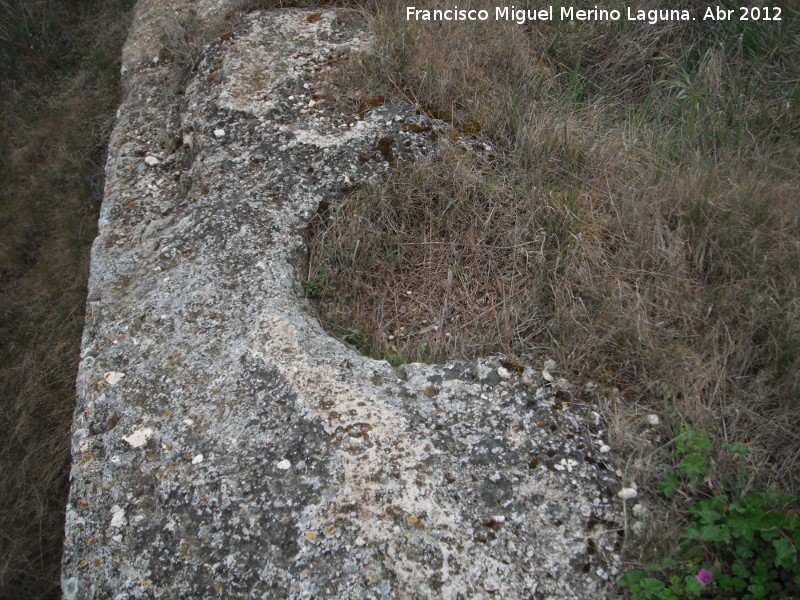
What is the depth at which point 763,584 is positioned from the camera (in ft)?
5.25

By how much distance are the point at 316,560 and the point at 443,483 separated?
403 mm

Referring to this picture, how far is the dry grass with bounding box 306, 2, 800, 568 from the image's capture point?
202 cm

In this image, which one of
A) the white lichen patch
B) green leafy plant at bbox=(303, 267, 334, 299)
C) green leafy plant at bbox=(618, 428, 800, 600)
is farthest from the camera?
green leafy plant at bbox=(303, 267, 334, 299)

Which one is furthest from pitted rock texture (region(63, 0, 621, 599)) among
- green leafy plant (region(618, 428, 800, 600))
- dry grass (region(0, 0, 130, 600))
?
dry grass (region(0, 0, 130, 600))

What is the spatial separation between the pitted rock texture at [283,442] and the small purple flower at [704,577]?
212 mm

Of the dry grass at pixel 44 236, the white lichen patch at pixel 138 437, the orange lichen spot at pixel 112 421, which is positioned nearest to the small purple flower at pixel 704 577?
the white lichen patch at pixel 138 437

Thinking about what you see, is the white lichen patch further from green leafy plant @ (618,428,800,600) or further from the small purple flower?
the small purple flower

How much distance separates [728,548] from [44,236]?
3542mm

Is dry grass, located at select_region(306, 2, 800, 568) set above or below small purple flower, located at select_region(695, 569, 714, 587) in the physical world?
above

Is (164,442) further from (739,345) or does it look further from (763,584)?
(739,345)

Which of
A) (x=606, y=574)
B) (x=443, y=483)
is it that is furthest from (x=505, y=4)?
(x=606, y=574)

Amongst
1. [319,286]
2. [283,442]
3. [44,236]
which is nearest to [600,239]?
[319,286]

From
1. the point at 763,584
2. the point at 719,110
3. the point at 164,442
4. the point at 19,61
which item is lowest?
the point at 763,584

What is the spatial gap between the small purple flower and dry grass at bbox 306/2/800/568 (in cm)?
29
